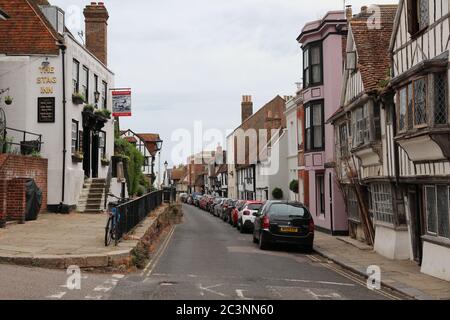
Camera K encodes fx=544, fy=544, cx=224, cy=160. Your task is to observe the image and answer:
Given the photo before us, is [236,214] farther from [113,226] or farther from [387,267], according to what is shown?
[113,226]

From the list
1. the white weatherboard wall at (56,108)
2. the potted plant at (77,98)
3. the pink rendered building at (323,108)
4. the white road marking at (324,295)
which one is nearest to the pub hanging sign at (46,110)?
the white weatherboard wall at (56,108)

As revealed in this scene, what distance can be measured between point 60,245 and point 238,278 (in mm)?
4400

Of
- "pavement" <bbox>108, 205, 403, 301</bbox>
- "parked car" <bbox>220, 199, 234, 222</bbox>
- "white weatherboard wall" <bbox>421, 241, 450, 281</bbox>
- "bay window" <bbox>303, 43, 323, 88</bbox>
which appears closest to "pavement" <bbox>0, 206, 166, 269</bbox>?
"pavement" <bbox>108, 205, 403, 301</bbox>

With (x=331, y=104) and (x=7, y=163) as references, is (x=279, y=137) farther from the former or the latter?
(x=7, y=163)

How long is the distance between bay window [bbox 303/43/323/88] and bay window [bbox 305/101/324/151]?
45.1 inches

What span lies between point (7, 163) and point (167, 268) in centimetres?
787

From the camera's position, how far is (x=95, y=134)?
90.8 ft

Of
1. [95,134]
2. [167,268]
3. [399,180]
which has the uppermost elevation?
[95,134]

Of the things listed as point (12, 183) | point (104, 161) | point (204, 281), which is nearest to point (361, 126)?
point (204, 281)

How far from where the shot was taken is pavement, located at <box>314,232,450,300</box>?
11.1 meters

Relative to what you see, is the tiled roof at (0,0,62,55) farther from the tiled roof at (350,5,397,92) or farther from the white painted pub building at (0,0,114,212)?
the tiled roof at (350,5,397,92)

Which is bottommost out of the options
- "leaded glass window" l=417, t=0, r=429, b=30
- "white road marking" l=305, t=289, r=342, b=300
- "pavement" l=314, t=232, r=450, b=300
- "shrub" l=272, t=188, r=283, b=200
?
"pavement" l=314, t=232, r=450, b=300
